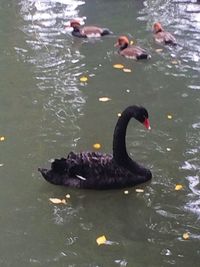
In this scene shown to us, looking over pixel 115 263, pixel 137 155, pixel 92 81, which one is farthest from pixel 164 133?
pixel 115 263

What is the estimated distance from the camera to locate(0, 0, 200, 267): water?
4.58 m

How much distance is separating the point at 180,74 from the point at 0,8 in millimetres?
5075

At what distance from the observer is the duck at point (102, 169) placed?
208 inches

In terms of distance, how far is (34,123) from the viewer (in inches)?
257

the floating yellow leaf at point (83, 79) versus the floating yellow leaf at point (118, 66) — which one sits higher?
the floating yellow leaf at point (118, 66)

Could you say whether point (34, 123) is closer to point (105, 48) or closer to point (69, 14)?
point (105, 48)

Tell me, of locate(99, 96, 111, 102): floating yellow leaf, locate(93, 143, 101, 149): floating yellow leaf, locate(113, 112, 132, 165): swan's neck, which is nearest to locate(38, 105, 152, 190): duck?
locate(113, 112, 132, 165): swan's neck

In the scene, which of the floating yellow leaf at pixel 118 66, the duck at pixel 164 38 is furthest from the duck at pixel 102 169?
the duck at pixel 164 38

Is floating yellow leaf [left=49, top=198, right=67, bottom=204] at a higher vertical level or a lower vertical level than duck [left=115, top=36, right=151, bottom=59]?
lower

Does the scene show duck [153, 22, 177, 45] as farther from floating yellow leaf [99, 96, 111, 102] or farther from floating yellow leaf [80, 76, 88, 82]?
floating yellow leaf [99, 96, 111, 102]

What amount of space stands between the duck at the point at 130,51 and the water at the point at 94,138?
0.34 feet

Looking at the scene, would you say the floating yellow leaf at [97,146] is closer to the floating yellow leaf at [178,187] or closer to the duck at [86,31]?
the floating yellow leaf at [178,187]

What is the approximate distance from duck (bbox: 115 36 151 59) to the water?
0.34 ft

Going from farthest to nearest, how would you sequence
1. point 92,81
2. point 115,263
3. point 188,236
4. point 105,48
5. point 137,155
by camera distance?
1. point 105,48
2. point 92,81
3. point 137,155
4. point 188,236
5. point 115,263
